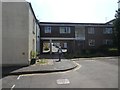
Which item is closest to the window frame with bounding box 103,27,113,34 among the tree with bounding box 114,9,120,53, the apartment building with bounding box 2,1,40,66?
the tree with bounding box 114,9,120,53

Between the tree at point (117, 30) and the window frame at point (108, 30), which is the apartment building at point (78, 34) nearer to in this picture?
the window frame at point (108, 30)

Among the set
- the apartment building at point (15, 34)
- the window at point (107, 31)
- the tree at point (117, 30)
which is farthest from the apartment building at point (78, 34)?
the apartment building at point (15, 34)

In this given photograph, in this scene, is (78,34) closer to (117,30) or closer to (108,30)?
(108,30)

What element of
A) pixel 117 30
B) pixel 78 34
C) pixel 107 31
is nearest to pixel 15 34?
pixel 117 30

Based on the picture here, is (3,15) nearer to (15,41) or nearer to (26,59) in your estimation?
(15,41)

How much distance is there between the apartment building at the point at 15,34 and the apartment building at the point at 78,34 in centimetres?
2634

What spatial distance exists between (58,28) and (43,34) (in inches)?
123

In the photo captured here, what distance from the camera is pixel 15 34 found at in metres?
20.5

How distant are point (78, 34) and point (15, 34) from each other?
2923 centimetres

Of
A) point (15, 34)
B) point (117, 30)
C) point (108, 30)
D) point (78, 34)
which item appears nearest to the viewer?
point (15, 34)

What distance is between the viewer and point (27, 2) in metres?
20.8

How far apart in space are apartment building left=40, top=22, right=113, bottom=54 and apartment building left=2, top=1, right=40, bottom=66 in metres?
26.3

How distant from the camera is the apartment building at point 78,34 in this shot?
47562mm

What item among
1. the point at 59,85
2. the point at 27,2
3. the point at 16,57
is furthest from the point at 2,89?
the point at 27,2
